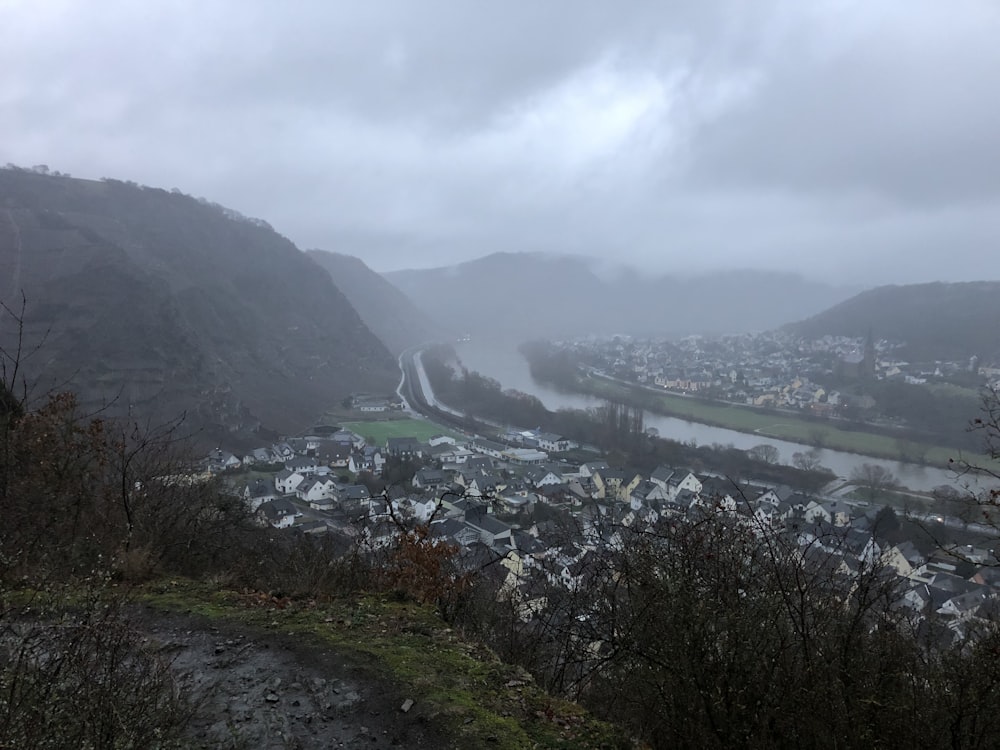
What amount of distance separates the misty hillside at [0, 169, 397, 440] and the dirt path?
520 inches

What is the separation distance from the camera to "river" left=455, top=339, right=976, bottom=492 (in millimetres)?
25453

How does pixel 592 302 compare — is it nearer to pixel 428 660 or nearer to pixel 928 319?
pixel 928 319

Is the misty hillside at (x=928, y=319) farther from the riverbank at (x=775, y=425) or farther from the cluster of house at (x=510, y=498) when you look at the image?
the cluster of house at (x=510, y=498)

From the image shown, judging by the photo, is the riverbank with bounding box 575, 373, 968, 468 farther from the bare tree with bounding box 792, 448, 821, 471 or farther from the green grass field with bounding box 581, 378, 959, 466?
the bare tree with bounding box 792, 448, 821, 471

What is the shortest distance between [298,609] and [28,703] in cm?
229

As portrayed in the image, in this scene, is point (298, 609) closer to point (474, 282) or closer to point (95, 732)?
point (95, 732)

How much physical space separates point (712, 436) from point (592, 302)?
149 metres

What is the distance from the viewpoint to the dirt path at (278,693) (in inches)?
95.3

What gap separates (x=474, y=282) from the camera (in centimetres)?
18650

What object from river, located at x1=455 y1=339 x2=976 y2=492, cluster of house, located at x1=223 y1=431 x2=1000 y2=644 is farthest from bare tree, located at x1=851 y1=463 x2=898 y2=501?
cluster of house, located at x1=223 y1=431 x2=1000 y2=644

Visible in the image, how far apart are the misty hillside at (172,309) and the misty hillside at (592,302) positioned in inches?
2767

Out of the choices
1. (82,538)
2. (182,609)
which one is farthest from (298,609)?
(82,538)

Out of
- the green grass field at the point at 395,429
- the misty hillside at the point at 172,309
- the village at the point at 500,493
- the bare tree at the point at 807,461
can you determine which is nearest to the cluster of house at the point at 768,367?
the bare tree at the point at 807,461

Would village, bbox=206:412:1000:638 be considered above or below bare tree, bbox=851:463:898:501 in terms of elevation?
above
